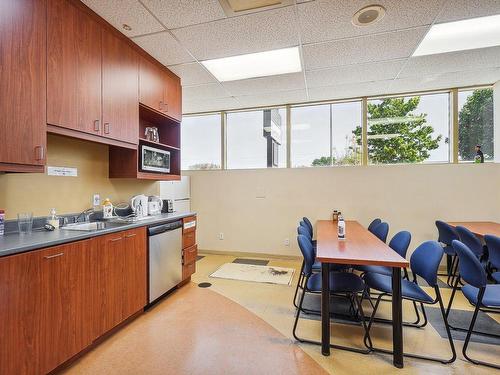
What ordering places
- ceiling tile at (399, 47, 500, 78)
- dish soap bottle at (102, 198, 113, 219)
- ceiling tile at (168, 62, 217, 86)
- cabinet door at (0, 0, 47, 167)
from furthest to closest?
ceiling tile at (168, 62, 217, 86) → ceiling tile at (399, 47, 500, 78) → dish soap bottle at (102, 198, 113, 219) → cabinet door at (0, 0, 47, 167)

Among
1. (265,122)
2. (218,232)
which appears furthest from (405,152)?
(218,232)

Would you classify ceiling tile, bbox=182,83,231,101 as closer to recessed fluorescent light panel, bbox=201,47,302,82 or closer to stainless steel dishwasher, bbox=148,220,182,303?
recessed fluorescent light panel, bbox=201,47,302,82

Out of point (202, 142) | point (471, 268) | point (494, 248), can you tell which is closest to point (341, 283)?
point (471, 268)

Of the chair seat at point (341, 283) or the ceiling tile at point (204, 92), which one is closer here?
the chair seat at point (341, 283)

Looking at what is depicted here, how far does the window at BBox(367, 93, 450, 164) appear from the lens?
4.11 m

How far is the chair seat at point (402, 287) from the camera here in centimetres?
201

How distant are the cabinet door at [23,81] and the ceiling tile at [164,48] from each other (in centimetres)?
96

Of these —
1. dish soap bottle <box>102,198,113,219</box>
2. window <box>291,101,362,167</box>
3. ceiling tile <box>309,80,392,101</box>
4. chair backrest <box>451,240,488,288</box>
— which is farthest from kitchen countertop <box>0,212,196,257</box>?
ceiling tile <box>309,80,392,101</box>

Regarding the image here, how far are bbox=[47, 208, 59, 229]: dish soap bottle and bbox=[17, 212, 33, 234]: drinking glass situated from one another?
0.55 feet

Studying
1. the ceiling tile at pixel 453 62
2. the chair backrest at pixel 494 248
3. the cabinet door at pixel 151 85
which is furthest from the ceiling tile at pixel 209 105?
the chair backrest at pixel 494 248

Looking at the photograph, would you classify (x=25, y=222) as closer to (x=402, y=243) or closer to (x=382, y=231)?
(x=402, y=243)

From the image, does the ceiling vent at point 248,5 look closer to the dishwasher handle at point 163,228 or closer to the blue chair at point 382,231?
the dishwasher handle at point 163,228

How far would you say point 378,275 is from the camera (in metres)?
2.44

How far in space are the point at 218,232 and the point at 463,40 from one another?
14.5 ft
